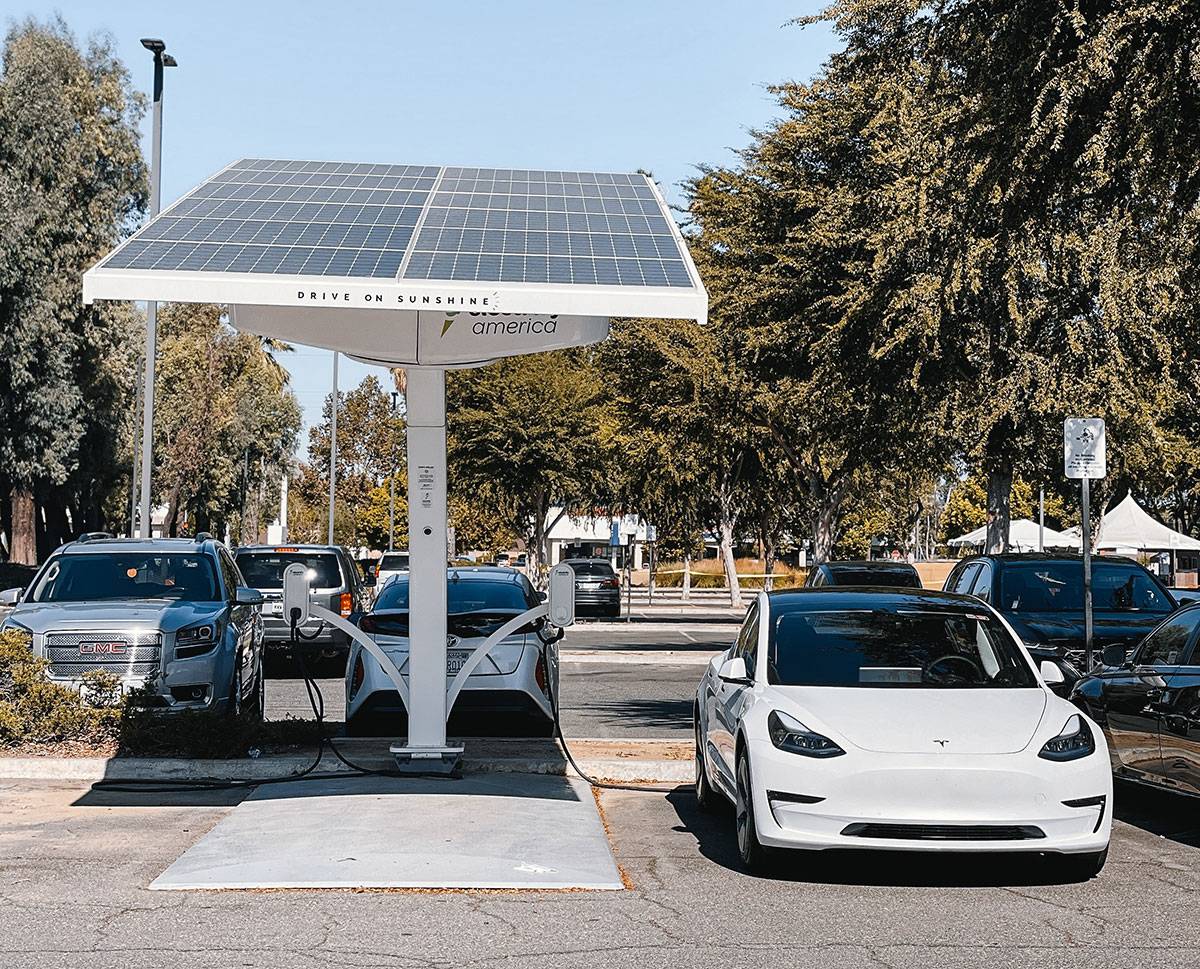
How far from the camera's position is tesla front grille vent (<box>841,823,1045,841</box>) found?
26.7ft

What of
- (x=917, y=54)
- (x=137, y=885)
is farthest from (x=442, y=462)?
(x=917, y=54)

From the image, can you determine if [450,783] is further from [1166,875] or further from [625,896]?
[1166,875]

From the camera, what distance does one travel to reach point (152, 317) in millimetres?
29062

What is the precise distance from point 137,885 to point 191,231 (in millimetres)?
4649

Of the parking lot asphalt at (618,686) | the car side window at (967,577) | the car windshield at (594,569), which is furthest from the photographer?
the car windshield at (594,569)

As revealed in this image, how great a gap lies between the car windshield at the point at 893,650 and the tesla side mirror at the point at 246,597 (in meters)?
6.42

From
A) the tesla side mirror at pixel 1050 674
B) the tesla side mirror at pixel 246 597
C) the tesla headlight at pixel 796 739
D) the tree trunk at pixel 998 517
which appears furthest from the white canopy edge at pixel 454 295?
the tree trunk at pixel 998 517

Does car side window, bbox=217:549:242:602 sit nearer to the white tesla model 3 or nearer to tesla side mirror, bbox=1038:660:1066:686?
the white tesla model 3

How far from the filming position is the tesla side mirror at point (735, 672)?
937 centimetres

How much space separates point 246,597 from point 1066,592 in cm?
827

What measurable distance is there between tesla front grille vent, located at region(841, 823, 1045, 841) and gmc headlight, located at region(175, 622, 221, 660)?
23.3 ft

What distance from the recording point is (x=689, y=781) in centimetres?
1209

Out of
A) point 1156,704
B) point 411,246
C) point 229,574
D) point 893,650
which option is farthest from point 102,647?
point 1156,704

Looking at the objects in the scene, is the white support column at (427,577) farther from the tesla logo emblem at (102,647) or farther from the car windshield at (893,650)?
the tesla logo emblem at (102,647)
